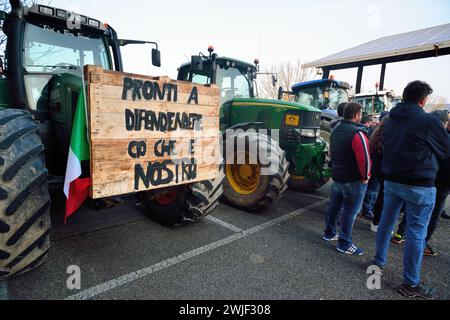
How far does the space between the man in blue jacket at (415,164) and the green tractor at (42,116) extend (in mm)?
1928

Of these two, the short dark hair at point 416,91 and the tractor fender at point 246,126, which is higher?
the short dark hair at point 416,91

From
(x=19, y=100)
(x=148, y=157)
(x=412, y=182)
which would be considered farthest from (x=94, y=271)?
(x=412, y=182)

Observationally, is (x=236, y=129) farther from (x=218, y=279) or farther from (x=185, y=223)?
(x=218, y=279)

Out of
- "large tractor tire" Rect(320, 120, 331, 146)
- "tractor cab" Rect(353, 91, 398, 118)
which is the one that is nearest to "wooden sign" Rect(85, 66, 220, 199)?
"large tractor tire" Rect(320, 120, 331, 146)

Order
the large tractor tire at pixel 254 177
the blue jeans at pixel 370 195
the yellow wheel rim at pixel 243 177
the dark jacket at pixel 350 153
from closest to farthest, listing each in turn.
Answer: the dark jacket at pixel 350 153 → the large tractor tire at pixel 254 177 → the yellow wheel rim at pixel 243 177 → the blue jeans at pixel 370 195

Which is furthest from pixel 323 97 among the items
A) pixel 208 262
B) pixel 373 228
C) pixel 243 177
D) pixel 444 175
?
pixel 208 262

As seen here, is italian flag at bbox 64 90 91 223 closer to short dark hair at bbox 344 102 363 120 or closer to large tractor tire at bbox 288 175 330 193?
short dark hair at bbox 344 102 363 120

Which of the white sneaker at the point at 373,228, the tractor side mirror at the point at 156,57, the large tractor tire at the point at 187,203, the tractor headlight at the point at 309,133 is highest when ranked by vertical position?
the tractor side mirror at the point at 156,57

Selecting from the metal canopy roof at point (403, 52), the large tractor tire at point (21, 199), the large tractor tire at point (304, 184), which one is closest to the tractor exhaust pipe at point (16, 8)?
the large tractor tire at point (21, 199)

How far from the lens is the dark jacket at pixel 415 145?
236 centimetres

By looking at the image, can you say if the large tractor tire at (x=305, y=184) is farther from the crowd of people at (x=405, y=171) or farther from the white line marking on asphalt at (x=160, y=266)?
the crowd of people at (x=405, y=171)

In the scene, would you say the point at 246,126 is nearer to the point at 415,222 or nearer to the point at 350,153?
the point at 350,153

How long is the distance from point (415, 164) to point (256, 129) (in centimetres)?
279

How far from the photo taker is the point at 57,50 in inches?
131
